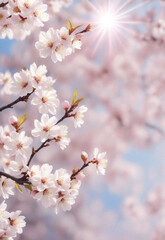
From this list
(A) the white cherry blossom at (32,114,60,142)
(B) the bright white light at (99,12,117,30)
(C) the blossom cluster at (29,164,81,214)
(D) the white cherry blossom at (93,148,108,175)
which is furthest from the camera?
(B) the bright white light at (99,12,117,30)

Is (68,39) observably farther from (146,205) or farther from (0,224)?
(146,205)

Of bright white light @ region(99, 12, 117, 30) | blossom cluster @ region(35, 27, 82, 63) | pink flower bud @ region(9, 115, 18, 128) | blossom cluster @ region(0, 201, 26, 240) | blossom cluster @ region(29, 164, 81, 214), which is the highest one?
bright white light @ region(99, 12, 117, 30)

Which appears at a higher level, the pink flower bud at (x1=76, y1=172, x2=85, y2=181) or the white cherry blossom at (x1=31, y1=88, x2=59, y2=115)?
Answer: the white cherry blossom at (x1=31, y1=88, x2=59, y2=115)

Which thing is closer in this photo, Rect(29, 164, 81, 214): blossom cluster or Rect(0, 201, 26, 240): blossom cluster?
Rect(29, 164, 81, 214): blossom cluster

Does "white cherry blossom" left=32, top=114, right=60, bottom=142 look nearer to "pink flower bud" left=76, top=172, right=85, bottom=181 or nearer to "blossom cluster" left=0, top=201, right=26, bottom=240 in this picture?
"pink flower bud" left=76, top=172, right=85, bottom=181

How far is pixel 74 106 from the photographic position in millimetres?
2018

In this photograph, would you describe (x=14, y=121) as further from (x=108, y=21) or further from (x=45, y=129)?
(x=108, y=21)

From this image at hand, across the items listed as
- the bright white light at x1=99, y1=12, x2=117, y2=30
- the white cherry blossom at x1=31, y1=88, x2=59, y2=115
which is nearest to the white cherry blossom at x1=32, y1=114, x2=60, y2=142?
the white cherry blossom at x1=31, y1=88, x2=59, y2=115

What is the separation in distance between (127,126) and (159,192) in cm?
337

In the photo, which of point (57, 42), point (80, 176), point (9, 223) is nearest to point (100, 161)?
point (80, 176)

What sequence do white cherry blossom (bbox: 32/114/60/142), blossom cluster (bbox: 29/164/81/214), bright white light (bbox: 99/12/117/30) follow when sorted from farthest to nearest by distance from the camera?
1. bright white light (bbox: 99/12/117/30)
2. white cherry blossom (bbox: 32/114/60/142)
3. blossom cluster (bbox: 29/164/81/214)

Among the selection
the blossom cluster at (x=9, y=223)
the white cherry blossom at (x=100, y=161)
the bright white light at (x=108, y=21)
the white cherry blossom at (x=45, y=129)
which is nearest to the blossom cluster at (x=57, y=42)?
the white cherry blossom at (x=45, y=129)

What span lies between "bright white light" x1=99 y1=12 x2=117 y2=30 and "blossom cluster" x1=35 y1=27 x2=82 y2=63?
5.02 metres

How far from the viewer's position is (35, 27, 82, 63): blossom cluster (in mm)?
1998
